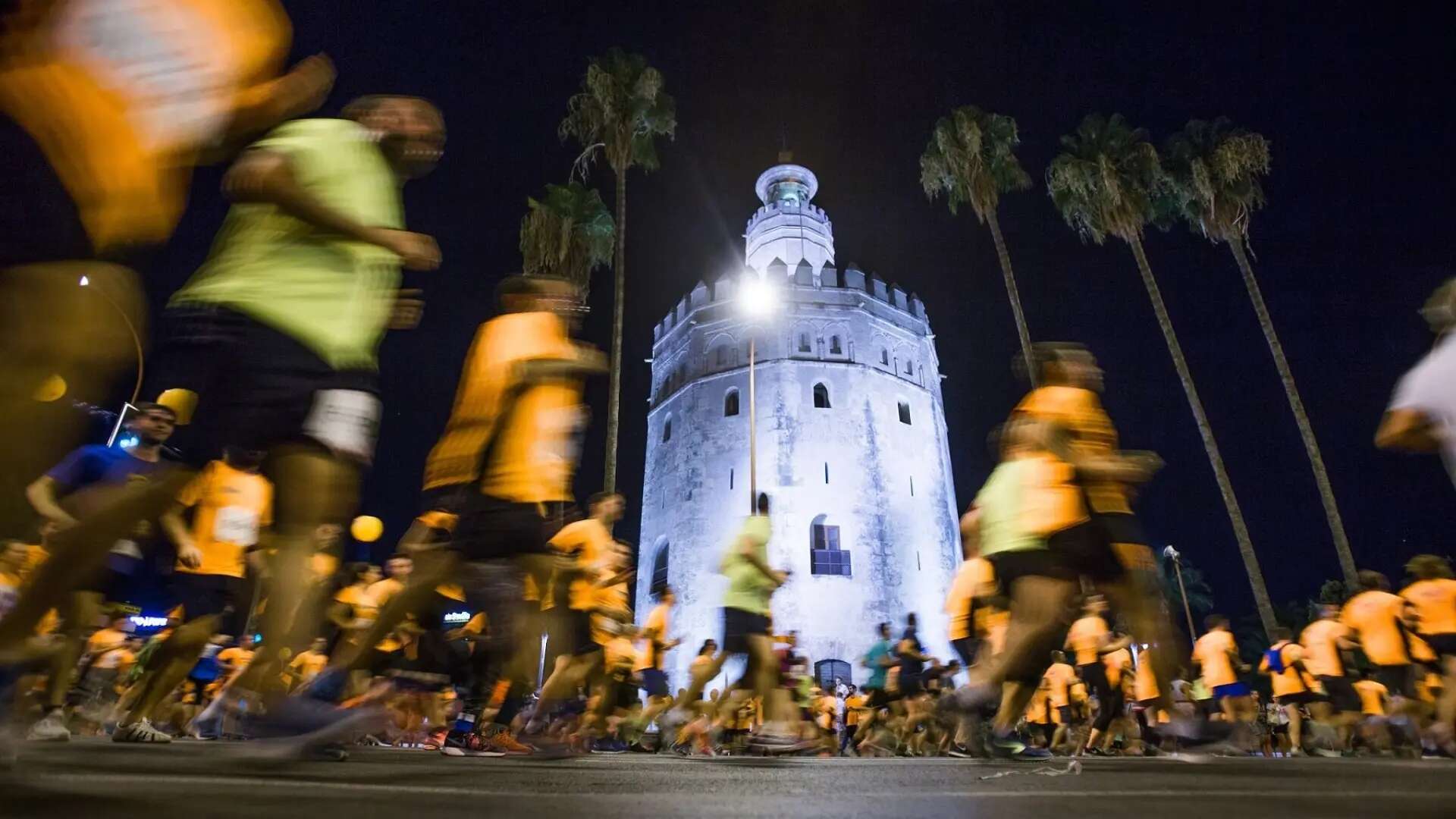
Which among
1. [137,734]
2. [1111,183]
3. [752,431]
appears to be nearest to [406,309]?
[137,734]

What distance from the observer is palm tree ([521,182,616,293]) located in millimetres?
23109

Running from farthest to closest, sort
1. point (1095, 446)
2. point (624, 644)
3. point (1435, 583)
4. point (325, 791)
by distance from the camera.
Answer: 1. point (624, 644)
2. point (1435, 583)
3. point (1095, 446)
4. point (325, 791)

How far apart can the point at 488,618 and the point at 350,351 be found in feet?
5.81

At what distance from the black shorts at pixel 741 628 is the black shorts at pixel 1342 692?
7.58m

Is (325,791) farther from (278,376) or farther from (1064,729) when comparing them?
(1064,729)

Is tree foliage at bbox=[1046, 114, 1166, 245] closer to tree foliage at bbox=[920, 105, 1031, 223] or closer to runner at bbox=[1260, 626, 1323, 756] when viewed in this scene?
tree foliage at bbox=[920, 105, 1031, 223]

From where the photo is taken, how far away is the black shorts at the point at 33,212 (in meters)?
2.50

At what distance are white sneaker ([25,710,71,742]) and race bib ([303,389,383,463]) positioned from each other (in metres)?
3.27

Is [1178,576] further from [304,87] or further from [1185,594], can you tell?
[304,87]

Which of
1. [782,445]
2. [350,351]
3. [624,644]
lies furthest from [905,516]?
[350,351]

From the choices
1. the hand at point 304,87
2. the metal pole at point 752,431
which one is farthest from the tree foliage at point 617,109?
the hand at point 304,87

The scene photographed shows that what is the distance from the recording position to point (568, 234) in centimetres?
2341

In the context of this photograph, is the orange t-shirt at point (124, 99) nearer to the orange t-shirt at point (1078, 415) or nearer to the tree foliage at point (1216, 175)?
the orange t-shirt at point (1078, 415)

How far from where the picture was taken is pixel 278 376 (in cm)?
277
